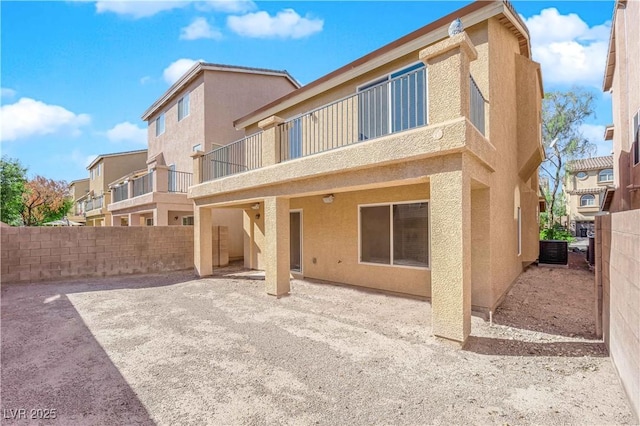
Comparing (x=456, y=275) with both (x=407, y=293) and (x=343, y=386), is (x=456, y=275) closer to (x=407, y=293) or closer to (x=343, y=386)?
(x=343, y=386)

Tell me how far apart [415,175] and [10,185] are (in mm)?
26835

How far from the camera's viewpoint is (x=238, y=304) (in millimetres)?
7230

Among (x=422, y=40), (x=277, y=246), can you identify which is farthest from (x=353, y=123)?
(x=277, y=246)

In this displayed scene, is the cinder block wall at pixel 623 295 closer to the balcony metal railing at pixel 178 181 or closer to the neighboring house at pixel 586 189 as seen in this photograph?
the balcony metal railing at pixel 178 181

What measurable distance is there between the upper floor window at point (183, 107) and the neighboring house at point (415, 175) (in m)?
8.58

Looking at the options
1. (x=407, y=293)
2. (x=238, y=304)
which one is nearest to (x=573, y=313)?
(x=407, y=293)

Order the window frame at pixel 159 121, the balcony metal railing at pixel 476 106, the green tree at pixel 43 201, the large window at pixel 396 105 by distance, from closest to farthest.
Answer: the balcony metal railing at pixel 476 106 → the large window at pixel 396 105 → the window frame at pixel 159 121 → the green tree at pixel 43 201

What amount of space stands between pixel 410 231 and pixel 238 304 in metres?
4.70

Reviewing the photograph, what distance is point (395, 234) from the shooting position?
7867mm

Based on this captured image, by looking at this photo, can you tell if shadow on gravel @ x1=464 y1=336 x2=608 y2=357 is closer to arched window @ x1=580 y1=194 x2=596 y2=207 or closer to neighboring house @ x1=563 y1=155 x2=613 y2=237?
neighboring house @ x1=563 y1=155 x2=613 y2=237

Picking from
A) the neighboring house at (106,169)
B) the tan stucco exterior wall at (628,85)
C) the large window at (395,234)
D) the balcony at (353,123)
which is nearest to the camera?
the balcony at (353,123)

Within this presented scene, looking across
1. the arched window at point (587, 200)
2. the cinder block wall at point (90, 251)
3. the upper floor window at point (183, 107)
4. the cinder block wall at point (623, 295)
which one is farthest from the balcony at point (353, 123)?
the arched window at point (587, 200)

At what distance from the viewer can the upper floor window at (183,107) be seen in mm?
17703

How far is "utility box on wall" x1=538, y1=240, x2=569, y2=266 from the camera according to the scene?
1275cm
